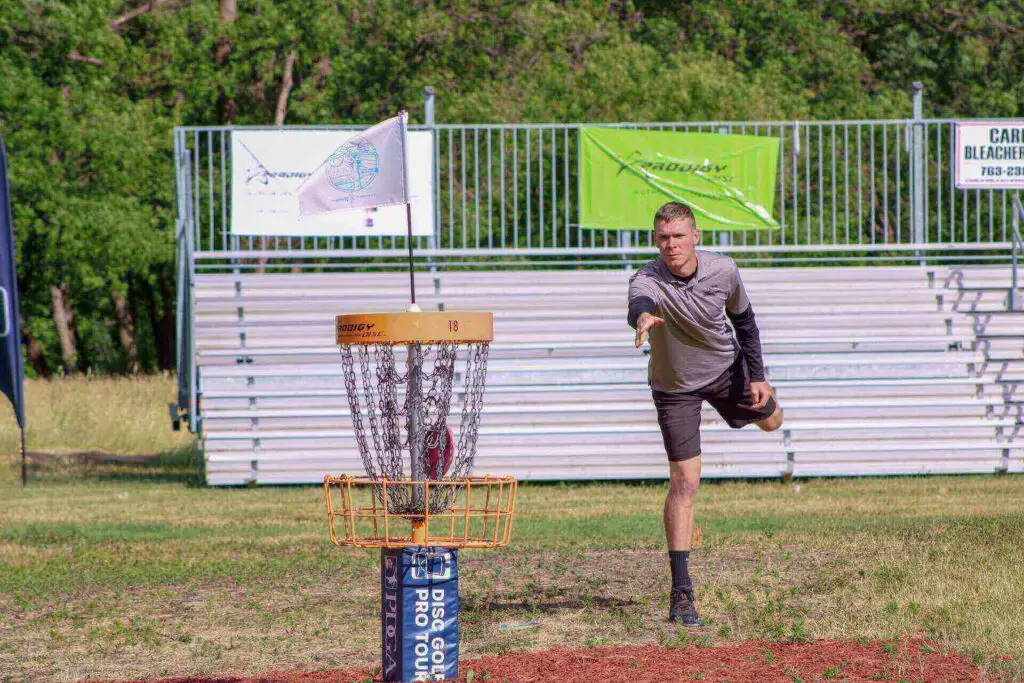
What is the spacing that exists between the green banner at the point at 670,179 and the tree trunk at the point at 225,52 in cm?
2182

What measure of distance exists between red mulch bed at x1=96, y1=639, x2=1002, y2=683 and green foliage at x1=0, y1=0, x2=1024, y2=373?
2397 centimetres

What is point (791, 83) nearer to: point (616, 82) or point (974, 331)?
point (616, 82)

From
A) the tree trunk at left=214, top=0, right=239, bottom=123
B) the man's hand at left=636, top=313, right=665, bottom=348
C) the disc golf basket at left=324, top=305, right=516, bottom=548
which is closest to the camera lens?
the disc golf basket at left=324, top=305, right=516, bottom=548

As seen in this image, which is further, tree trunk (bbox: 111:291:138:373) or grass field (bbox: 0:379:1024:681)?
tree trunk (bbox: 111:291:138:373)

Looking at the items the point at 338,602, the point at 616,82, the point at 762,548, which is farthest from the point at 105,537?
the point at 616,82

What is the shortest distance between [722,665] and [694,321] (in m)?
1.90

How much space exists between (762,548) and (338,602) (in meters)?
2.96

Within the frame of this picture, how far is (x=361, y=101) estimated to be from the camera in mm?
36625

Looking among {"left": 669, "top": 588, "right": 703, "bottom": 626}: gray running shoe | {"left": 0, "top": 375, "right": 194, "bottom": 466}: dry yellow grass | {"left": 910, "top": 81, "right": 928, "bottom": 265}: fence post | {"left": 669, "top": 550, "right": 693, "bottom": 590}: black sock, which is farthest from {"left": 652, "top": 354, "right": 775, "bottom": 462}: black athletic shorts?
{"left": 0, "top": 375, "right": 194, "bottom": 466}: dry yellow grass

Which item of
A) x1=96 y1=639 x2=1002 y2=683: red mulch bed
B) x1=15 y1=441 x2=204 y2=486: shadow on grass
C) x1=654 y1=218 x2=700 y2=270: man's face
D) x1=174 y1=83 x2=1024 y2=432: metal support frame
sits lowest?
x1=15 y1=441 x2=204 y2=486: shadow on grass

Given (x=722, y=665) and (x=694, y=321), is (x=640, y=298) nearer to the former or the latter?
(x=694, y=321)

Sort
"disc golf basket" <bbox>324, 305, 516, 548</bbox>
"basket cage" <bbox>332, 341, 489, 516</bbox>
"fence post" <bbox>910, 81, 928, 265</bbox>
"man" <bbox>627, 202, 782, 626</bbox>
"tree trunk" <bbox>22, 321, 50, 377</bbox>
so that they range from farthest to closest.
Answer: "tree trunk" <bbox>22, 321, 50, 377</bbox>, "fence post" <bbox>910, 81, 928, 265</bbox>, "man" <bbox>627, 202, 782, 626</bbox>, "basket cage" <bbox>332, 341, 489, 516</bbox>, "disc golf basket" <bbox>324, 305, 516, 548</bbox>

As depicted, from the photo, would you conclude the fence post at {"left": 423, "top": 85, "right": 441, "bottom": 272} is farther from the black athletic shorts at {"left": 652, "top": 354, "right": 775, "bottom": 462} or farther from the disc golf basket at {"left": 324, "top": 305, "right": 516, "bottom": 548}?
the disc golf basket at {"left": 324, "top": 305, "right": 516, "bottom": 548}

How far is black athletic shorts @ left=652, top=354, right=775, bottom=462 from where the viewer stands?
24.3ft
